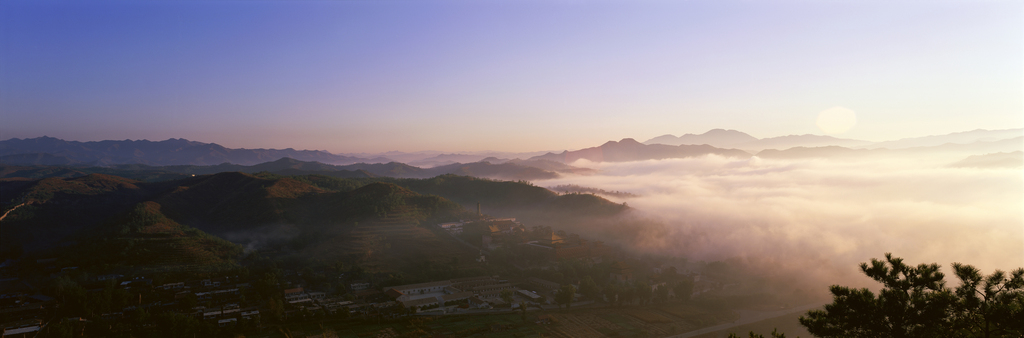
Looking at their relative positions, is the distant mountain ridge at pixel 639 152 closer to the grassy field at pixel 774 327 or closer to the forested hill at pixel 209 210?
the forested hill at pixel 209 210

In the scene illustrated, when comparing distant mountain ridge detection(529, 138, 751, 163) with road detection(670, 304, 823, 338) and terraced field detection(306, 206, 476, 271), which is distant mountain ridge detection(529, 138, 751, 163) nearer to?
road detection(670, 304, 823, 338)

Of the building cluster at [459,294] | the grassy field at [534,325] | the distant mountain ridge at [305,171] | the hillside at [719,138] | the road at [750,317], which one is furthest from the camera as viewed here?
the hillside at [719,138]

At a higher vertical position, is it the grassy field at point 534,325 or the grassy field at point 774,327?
the grassy field at point 534,325

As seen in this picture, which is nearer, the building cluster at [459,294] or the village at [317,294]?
the village at [317,294]

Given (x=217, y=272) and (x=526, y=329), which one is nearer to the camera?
(x=526, y=329)

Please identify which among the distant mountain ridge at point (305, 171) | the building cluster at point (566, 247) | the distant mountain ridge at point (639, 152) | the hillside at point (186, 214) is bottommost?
the building cluster at point (566, 247)

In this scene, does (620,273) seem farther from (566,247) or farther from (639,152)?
(639,152)

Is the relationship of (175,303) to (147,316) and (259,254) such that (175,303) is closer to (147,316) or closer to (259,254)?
(147,316)

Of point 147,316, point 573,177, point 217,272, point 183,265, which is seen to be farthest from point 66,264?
point 573,177

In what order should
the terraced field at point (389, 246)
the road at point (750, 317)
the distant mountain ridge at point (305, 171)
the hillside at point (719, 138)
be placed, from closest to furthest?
1. the road at point (750, 317)
2. the terraced field at point (389, 246)
3. the distant mountain ridge at point (305, 171)
4. the hillside at point (719, 138)

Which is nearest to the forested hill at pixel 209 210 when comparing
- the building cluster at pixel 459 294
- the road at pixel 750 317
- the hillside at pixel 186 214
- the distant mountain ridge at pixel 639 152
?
the hillside at pixel 186 214

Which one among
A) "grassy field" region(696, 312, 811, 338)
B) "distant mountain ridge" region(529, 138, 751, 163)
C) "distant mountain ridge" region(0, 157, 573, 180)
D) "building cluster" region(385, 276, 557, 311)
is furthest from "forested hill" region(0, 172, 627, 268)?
"distant mountain ridge" region(529, 138, 751, 163)
